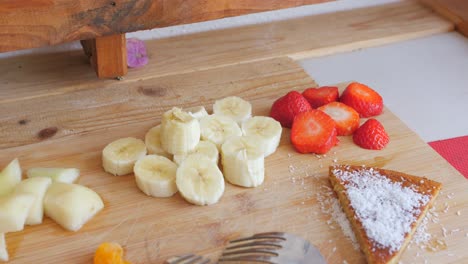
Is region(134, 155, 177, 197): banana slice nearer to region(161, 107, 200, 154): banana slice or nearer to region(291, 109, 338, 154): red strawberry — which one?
region(161, 107, 200, 154): banana slice

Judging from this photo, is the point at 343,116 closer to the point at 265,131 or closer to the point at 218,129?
the point at 265,131

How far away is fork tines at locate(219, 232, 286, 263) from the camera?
4.49 feet

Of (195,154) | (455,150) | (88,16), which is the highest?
(88,16)

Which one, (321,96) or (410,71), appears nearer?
(321,96)

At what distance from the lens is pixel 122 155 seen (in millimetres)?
1639

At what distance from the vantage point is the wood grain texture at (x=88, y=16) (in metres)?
1.75

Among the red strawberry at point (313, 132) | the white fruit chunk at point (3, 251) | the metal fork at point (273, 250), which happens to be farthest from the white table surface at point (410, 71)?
the white fruit chunk at point (3, 251)

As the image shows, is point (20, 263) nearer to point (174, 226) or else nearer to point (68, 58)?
point (174, 226)

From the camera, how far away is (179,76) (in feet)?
6.90

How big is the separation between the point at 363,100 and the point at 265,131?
0.33 m

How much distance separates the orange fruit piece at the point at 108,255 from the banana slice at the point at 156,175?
210mm

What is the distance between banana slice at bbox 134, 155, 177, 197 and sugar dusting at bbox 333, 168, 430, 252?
1.34 feet

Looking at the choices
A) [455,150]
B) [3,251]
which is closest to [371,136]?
[455,150]

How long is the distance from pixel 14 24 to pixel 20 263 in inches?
27.6
